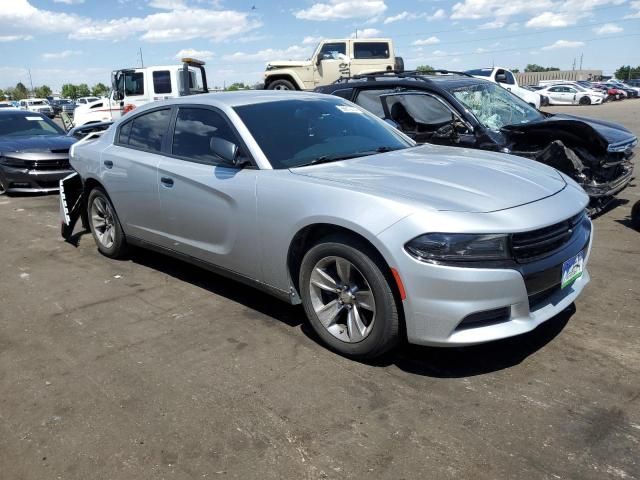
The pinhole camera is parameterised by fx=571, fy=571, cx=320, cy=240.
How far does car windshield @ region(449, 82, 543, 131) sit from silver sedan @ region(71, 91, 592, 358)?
2260 millimetres

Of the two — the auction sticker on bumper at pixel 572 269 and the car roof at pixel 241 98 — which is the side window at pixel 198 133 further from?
the auction sticker on bumper at pixel 572 269

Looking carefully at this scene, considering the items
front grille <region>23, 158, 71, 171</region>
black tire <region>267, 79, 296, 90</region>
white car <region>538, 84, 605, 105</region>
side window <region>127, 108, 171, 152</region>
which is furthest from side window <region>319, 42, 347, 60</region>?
white car <region>538, 84, 605, 105</region>

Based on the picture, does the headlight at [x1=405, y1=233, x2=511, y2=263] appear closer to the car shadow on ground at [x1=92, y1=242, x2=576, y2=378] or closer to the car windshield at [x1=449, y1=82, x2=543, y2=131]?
the car shadow on ground at [x1=92, y1=242, x2=576, y2=378]

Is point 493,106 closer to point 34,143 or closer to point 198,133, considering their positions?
point 198,133

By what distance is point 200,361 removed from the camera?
11.7ft

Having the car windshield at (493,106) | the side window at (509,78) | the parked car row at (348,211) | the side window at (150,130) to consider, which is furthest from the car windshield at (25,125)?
the side window at (509,78)

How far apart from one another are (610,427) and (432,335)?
93cm

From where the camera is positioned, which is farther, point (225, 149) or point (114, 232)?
point (114, 232)

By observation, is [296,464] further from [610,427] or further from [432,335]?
[610,427]

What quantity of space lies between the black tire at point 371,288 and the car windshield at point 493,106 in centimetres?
372

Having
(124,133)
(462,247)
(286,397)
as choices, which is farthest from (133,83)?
(462,247)

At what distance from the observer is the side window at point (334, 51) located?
56.8ft

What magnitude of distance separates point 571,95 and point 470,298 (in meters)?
42.0

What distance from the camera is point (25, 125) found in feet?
36.2
